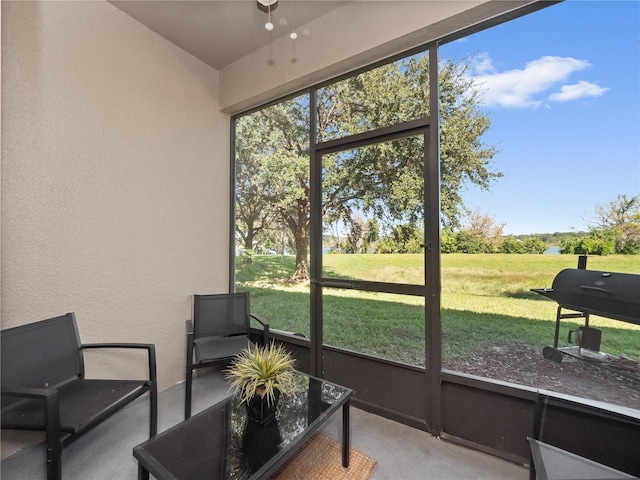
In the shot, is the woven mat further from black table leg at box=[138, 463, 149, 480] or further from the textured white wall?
the textured white wall

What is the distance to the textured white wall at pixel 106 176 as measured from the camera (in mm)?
1765

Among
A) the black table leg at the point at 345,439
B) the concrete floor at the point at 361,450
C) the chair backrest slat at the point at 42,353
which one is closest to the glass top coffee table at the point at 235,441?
the black table leg at the point at 345,439

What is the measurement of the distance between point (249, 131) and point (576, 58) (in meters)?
2.70

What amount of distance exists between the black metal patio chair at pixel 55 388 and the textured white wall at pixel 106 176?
0.70 feet

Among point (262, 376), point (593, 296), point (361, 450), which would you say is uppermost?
point (593, 296)

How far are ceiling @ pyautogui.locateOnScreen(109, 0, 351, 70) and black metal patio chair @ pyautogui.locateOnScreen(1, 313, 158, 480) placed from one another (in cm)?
241

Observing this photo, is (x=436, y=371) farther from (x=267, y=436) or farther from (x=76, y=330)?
(x=76, y=330)

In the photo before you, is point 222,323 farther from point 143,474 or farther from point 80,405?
point 143,474

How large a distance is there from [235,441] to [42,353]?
4.48 feet

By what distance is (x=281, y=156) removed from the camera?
281 cm

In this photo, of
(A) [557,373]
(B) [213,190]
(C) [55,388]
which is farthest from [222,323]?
(A) [557,373]

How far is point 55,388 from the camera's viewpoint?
1672 mm

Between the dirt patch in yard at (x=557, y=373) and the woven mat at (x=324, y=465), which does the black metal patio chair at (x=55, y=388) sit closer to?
the woven mat at (x=324, y=465)

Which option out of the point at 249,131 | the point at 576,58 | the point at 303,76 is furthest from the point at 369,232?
the point at 249,131
